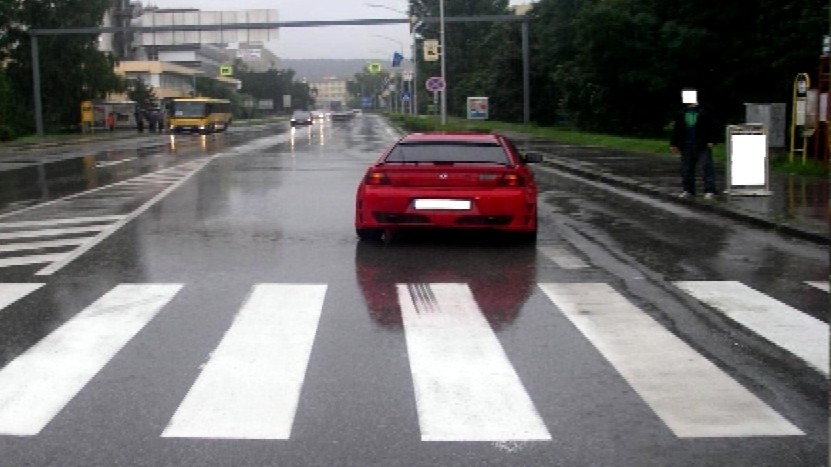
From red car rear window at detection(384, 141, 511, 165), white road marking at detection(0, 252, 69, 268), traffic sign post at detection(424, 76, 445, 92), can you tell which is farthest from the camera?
traffic sign post at detection(424, 76, 445, 92)

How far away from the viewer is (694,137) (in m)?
15.7

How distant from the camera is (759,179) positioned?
16078 mm

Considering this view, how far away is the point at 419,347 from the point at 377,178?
16.4ft

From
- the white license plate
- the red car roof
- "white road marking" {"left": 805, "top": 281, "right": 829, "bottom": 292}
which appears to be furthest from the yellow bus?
"white road marking" {"left": 805, "top": 281, "right": 829, "bottom": 292}

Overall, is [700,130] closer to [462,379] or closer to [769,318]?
[769,318]

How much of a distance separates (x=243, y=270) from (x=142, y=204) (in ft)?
24.0

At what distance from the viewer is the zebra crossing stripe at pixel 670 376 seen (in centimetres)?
522

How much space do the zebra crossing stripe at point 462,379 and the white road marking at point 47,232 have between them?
6.36 meters

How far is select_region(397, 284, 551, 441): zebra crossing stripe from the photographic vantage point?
5.16 m

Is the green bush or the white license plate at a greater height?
the green bush

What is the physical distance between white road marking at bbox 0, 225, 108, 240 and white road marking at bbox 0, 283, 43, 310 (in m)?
3.68

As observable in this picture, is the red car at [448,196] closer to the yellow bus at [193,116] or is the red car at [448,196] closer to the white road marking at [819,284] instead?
the white road marking at [819,284]

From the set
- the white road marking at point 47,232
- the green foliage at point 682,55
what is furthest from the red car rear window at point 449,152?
the green foliage at point 682,55

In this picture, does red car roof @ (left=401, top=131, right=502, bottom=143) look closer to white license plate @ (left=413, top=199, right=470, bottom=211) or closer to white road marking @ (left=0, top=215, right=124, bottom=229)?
white license plate @ (left=413, top=199, right=470, bottom=211)
